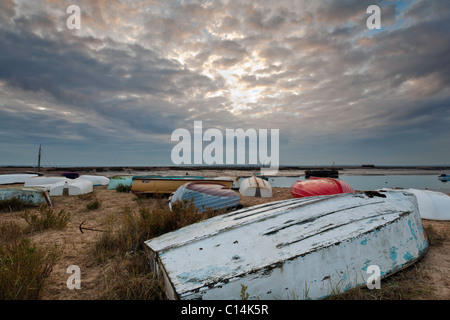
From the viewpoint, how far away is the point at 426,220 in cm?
561

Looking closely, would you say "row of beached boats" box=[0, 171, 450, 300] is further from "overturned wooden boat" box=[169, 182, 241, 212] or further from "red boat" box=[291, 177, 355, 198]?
"red boat" box=[291, 177, 355, 198]

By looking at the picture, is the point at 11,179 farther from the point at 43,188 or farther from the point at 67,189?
the point at 43,188

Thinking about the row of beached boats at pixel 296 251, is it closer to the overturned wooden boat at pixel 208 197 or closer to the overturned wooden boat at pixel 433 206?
the overturned wooden boat at pixel 208 197

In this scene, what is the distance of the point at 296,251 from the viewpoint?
191 centimetres

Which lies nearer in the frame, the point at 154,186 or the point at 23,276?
the point at 23,276

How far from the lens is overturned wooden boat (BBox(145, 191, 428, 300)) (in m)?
1.69

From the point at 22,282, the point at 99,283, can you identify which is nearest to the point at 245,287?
the point at 99,283

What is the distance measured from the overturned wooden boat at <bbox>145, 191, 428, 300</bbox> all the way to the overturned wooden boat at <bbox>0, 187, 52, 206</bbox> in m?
6.43

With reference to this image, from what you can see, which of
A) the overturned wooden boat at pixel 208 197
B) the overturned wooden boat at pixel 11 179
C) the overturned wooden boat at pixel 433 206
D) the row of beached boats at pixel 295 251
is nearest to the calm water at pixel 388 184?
the overturned wooden boat at pixel 433 206

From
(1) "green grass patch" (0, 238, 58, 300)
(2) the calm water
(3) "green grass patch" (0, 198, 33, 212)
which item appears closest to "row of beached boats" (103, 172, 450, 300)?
(1) "green grass patch" (0, 238, 58, 300)

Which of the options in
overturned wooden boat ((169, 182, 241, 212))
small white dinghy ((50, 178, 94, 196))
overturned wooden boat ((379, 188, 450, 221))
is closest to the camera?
overturned wooden boat ((169, 182, 241, 212))

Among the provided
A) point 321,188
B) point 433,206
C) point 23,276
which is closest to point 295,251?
point 23,276

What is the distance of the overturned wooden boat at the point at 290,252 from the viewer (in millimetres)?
1690

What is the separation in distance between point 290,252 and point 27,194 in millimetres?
8083
